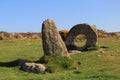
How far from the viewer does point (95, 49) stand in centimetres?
3181

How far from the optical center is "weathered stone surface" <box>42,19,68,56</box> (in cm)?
2520

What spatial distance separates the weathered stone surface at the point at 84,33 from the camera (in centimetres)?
3331

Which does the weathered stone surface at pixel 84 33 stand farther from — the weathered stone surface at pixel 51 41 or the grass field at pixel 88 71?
the weathered stone surface at pixel 51 41

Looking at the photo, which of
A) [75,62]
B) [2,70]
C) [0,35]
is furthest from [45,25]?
[0,35]

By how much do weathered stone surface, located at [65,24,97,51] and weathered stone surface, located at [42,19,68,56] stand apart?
24.7 ft

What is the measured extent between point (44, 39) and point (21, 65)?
2.79m

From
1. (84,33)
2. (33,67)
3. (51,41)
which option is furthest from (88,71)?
(84,33)

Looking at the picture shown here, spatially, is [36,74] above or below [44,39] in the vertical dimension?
below

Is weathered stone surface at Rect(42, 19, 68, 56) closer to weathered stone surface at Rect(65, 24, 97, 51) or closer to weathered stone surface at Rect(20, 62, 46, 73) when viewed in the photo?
weathered stone surface at Rect(20, 62, 46, 73)

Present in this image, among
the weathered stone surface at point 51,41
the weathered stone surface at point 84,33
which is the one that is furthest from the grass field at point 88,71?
the weathered stone surface at point 84,33

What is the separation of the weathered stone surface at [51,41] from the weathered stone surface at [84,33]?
24.7 ft

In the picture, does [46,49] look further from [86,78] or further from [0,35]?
[0,35]

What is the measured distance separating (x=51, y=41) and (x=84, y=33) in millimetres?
8854

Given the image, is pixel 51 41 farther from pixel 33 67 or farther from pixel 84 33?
pixel 84 33
